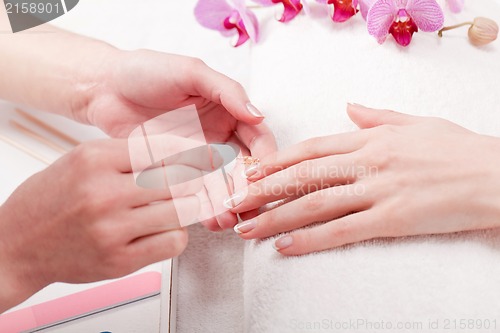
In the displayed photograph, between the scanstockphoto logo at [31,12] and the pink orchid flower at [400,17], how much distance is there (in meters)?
0.45

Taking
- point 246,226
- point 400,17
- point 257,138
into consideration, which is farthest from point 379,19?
point 246,226

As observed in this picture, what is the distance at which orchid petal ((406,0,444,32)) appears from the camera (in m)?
0.76

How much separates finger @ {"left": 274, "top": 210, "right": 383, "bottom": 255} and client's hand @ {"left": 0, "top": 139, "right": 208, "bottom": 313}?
0.15 meters

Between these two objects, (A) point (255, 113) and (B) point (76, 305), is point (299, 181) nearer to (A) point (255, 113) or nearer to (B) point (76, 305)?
(A) point (255, 113)

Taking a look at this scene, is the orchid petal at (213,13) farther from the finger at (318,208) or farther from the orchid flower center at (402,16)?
the finger at (318,208)

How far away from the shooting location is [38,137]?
0.57 metres

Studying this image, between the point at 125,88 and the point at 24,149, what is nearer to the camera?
the point at 24,149

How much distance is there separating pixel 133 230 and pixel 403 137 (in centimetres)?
32

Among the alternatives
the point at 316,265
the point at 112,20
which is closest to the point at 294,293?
the point at 316,265

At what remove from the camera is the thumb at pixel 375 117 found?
0.65 metres

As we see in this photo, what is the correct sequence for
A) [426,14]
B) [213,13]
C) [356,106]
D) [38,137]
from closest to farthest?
[38,137], [356,106], [426,14], [213,13]

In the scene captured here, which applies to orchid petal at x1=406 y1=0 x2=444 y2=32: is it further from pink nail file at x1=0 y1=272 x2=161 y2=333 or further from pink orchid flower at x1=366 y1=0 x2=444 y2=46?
pink nail file at x1=0 y1=272 x2=161 y2=333

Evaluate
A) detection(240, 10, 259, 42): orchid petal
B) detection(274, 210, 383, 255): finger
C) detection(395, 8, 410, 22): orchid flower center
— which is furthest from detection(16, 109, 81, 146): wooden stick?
detection(395, 8, 410, 22): orchid flower center

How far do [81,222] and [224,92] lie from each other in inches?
10.7
